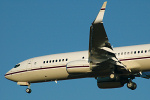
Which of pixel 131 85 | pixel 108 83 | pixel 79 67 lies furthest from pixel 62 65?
pixel 131 85

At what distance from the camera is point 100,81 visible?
43.0 m

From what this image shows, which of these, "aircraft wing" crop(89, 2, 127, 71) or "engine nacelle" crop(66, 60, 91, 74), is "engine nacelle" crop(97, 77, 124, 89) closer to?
"aircraft wing" crop(89, 2, 127, 71)

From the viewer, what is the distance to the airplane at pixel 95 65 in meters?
36.6

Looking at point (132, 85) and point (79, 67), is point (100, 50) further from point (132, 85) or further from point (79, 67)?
point (132, 85)

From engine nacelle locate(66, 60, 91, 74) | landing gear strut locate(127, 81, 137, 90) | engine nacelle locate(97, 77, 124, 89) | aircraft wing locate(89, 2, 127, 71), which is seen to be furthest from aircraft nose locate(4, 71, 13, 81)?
landing gear strut locate(127, 81, 137, 90)

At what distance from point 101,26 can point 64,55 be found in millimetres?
9658

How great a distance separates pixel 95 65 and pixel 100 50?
241 cm

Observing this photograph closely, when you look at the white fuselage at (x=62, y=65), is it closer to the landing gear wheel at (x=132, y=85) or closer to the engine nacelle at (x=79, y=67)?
the engine nacelle at (x=79, y=67)

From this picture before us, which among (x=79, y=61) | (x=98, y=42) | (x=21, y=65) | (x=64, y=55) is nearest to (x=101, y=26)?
(x=98, y=42)

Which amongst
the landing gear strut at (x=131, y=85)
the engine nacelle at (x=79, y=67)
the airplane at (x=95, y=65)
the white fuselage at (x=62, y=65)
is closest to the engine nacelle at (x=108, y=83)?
the airplane at (x=95, y=65)

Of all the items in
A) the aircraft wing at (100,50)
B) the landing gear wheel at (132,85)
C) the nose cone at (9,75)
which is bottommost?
the landing gear wheel at (132,85)

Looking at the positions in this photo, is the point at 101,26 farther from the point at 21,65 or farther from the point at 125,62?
the point at 21,65

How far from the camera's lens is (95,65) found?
3853cm

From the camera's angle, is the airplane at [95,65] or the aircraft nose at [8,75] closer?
the airplane at [95,65]
